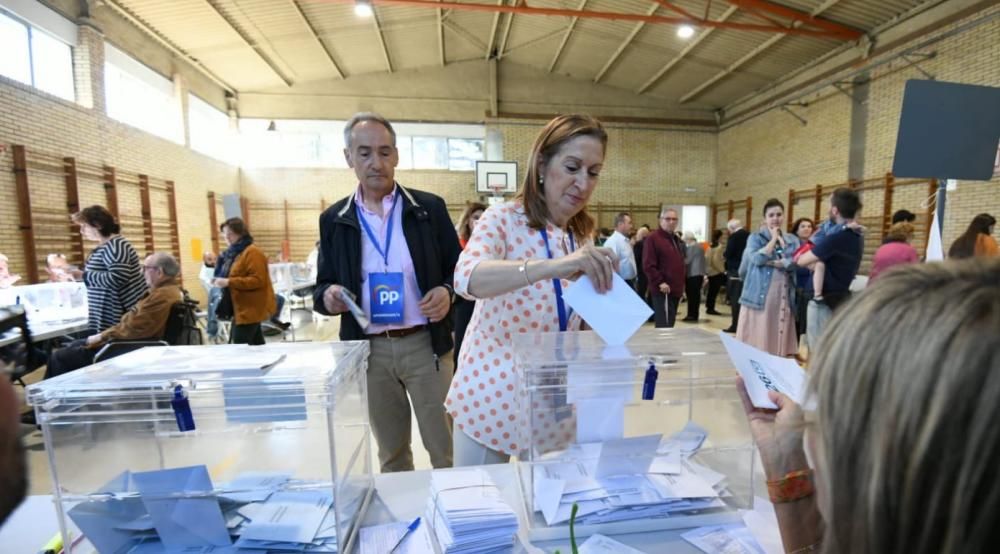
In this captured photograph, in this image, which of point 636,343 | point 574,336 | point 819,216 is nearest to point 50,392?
point 574,336

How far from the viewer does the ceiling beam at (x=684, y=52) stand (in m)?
7.44

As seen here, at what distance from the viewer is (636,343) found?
1.06m

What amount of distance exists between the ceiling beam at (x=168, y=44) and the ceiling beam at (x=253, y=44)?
1.16 metres

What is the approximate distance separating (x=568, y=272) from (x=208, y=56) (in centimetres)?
1061

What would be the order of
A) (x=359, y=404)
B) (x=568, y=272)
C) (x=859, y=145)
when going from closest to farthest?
(x=568, y=272)
(x=359, y=404)
(x=859, y=145)

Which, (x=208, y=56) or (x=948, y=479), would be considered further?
(x=208, y=56)

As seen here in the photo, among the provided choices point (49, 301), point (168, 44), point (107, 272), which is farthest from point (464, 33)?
point (107, 272)

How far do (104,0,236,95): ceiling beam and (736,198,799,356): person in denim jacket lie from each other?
8967mm

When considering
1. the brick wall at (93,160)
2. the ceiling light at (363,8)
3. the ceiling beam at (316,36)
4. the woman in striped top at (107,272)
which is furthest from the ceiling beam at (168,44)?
the woman in striped top at (107,272)

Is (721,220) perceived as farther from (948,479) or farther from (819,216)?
(948,479)

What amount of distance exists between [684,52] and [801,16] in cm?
223

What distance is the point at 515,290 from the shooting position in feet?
3.52

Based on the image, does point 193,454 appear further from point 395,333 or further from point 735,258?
point 735,258

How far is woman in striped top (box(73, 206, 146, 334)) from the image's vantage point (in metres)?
3.04
